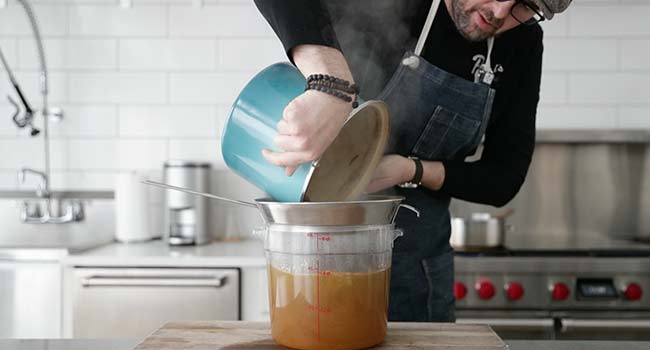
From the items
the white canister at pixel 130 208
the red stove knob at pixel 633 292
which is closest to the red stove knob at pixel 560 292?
the red stove knob at pixel 633 292

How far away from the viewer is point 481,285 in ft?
5.88

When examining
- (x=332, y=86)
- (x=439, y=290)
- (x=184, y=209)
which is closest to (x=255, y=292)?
(x=184, y=209)

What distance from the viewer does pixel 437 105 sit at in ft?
4.19

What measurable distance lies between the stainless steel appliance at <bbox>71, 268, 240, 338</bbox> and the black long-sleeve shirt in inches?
33.3

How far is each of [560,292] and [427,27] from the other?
3.15 feet

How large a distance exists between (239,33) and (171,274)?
3.19 feet

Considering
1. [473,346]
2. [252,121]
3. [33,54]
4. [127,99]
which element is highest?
[33,54]

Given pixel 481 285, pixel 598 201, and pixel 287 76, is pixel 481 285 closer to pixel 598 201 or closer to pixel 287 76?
pixel 598 201

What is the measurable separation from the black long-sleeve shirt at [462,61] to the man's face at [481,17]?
0.06m

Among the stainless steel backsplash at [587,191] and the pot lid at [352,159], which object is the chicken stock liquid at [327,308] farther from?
the stainless steel backsplash at [587,191]

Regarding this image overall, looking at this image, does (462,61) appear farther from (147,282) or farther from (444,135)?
(147,282)

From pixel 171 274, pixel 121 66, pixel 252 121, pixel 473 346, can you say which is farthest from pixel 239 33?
pixel 473 346

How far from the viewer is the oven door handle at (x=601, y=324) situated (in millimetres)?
1771

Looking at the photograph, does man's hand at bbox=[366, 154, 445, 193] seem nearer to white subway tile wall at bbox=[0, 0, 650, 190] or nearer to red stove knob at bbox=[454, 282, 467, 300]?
red stove knob at bbox=[454, 282, 467, 300]
